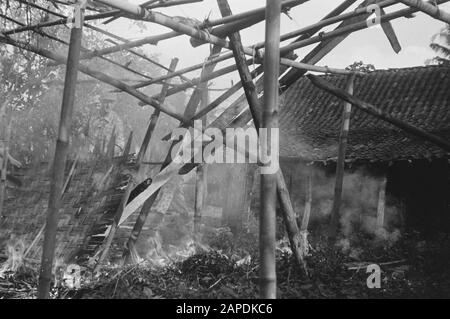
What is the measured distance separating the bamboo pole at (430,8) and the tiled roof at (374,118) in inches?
265

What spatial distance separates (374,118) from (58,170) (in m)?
11.0

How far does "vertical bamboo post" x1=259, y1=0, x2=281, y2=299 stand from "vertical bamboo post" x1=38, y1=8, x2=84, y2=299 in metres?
1.69

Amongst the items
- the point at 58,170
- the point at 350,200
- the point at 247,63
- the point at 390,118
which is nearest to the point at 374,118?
the point at 350,200

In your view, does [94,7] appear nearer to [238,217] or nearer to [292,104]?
[238,217]

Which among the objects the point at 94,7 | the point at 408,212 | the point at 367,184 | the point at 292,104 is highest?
the point at 292,104

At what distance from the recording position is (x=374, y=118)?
12797 millimetres

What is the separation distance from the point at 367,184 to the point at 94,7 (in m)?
9.04

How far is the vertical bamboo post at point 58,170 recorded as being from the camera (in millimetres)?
3664

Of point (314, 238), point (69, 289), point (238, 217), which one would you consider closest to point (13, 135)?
point (238, 217)

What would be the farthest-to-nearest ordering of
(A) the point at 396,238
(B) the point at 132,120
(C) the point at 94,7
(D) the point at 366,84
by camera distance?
1. (B) the point at 132,120
2. (D) the point at 366,84
3. (A) the point at 396,238
4. (C) the point at 94,7

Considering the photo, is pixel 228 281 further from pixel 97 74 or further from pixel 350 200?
pixel 350 200

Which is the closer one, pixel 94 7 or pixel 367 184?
pixel 94 7

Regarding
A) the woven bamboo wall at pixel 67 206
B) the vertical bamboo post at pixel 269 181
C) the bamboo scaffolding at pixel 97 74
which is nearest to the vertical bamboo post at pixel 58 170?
the bamboo scaffolding at pixel 97 74
